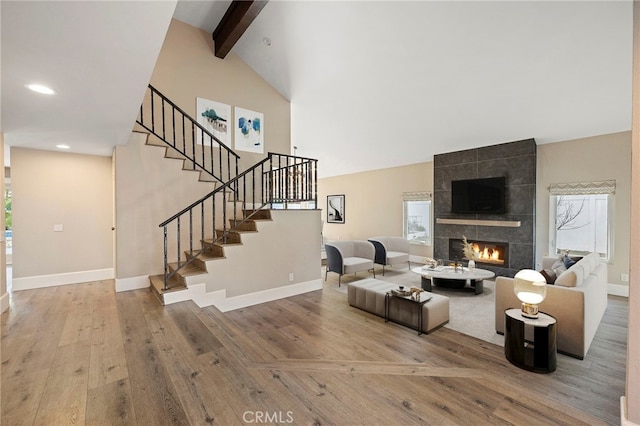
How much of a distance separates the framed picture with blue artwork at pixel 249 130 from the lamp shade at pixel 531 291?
200 inches

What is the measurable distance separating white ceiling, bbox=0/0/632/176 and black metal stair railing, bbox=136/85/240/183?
37.7 inches

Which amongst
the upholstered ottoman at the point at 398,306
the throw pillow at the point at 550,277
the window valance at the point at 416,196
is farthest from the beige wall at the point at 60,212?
the window valance at the point at 416,196

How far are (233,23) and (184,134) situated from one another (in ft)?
6.81

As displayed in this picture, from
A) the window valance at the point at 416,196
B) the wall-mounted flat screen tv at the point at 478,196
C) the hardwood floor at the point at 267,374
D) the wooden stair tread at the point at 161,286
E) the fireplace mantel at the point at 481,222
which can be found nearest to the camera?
the hardwood floor at the point at 267,374

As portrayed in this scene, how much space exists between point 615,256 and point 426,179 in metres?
3.87

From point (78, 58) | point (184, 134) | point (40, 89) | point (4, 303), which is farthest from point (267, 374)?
point (184, 134)

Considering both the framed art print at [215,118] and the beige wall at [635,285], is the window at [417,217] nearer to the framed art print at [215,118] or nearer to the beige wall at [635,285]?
the framed art print at [215,118]

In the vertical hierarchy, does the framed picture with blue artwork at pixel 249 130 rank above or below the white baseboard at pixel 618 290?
above

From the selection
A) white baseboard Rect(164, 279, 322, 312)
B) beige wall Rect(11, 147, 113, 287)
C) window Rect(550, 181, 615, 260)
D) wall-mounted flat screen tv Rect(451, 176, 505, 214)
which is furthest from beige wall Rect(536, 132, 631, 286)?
beige wall Rect(11, 147, 113, 287)

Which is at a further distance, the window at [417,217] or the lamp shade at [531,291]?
the window at [417,217]

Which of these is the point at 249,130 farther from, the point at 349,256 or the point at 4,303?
the point at 4,303

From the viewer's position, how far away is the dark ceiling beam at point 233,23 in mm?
4277

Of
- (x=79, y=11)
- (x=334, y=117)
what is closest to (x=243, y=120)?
(x=334, y=117)

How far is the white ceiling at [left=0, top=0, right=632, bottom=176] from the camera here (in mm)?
1771
